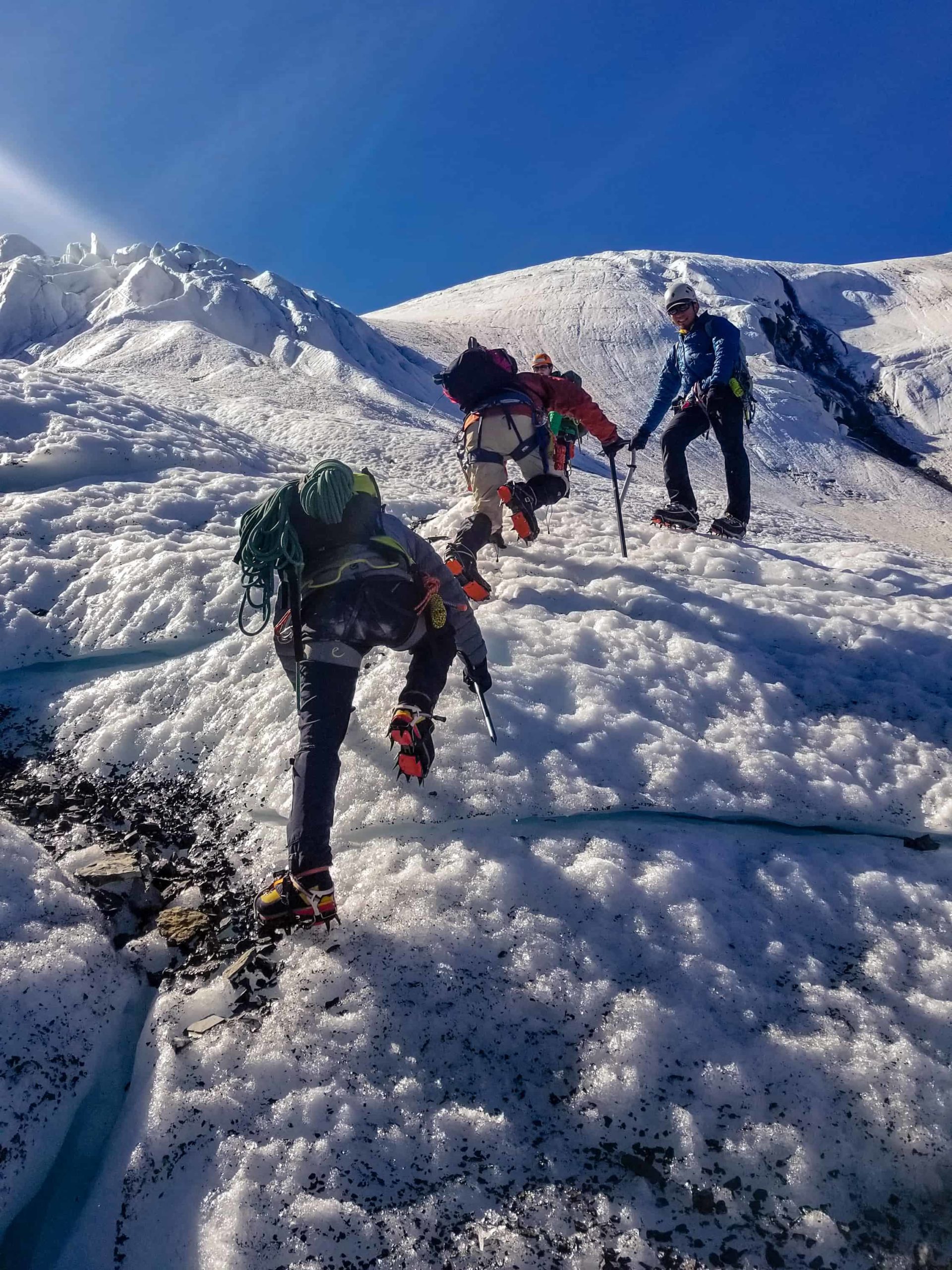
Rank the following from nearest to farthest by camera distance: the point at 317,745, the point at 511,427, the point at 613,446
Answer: the point at 317,745
the point at 511,427
the point at 613,446

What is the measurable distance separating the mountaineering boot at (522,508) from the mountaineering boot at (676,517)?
1615mm

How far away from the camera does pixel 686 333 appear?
7367 mm

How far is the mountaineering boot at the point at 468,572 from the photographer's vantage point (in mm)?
5535

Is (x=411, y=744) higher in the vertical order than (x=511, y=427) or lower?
lower

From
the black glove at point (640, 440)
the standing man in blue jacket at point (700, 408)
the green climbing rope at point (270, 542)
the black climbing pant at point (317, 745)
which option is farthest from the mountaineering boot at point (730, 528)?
the green climbing rope at point (270, 542)

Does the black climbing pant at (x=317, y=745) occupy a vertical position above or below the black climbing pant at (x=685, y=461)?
below

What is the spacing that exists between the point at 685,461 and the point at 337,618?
4992 millimetres

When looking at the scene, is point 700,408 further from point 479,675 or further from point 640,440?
point 479,675

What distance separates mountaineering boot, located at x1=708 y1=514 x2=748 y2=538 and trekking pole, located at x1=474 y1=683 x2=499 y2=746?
13.4 ft

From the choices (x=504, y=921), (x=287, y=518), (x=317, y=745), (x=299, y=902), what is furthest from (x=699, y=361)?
(x=299, y=902)

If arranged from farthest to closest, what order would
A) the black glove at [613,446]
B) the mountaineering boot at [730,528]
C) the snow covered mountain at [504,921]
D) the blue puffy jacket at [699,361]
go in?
the mountaineering boot at [730,528] → the blue puffy jacket at [699,361] → the black glove at [613,446] → the snow covered mountain at [504,921]

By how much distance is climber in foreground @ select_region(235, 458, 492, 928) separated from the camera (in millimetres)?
3082

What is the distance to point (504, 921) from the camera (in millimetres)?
3041

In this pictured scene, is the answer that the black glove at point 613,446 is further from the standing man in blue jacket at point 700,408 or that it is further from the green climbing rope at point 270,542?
the green climbing rope at point 270,542
